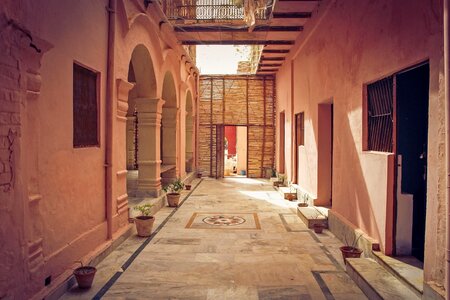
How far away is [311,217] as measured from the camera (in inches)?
330

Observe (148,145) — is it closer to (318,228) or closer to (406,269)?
(318,228)

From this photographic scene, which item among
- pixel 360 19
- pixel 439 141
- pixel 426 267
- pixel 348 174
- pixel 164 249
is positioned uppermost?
pixel 360 19

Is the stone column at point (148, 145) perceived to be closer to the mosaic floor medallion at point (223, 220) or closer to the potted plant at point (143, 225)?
the mosaic floor medallion at point (223, 220)

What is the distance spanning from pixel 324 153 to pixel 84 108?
6306mm

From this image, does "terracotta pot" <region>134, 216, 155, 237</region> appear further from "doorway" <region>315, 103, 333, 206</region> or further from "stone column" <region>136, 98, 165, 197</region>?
"doorway" <region>315, 103, 333, 206</region>

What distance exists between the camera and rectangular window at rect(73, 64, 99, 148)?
545cm

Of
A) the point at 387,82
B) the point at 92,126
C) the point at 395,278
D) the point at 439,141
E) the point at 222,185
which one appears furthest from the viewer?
the point at 222,185

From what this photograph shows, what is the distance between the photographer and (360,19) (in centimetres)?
647

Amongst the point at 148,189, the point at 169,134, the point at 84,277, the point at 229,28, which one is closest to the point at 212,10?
the point at 229,28

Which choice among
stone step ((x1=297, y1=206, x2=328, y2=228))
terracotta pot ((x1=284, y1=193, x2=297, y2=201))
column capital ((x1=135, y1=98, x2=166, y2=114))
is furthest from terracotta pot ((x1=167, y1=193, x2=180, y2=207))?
terracotta pot ((x1=284, y1=193, x2=297, y2=201))

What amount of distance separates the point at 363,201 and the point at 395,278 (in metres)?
1.78

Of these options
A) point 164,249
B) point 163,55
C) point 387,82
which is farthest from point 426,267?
point 163,55

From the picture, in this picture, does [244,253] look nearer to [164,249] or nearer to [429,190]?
[164,249]

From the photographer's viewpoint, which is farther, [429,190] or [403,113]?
[403,113]
